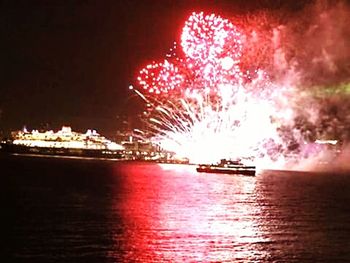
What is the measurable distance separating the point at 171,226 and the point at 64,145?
402 ft

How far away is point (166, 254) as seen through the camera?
23.0 metres

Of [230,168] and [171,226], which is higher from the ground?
[230,168]

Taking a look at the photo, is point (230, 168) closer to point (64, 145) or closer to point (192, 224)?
point (192, 224)

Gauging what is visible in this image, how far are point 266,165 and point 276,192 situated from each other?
4713cm

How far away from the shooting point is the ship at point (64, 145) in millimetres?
149625

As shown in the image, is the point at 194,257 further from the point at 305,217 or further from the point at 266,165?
the point at 266,165

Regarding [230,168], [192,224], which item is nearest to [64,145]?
[230,168]

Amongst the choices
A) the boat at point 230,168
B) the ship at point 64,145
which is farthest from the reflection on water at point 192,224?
the ship at point 64,145

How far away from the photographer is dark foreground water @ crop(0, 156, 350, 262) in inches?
922

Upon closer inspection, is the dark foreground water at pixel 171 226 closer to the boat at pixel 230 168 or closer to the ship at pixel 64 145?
the boat at pixel 230 168

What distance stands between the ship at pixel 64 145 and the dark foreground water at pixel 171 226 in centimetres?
9871

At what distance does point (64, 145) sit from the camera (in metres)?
150

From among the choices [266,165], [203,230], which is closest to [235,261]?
[203,230]

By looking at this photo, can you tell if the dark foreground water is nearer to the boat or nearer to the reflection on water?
Result: the reflection on water
